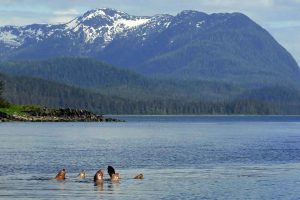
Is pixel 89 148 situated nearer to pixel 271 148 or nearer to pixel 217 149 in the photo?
pixel 217 149

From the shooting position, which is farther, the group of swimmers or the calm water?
the group of swimmers

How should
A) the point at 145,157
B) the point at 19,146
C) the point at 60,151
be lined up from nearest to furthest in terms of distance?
the point at 145,157, the point at 60,151, the point at 19,146

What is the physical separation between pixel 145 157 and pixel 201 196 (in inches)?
1898

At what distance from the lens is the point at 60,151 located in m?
132

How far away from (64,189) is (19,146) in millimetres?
67417

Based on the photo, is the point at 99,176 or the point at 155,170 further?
the point at 155,170

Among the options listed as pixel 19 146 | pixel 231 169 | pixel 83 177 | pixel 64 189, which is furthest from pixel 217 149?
pixel 64 189

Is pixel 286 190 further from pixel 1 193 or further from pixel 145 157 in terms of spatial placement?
pixel 145 157

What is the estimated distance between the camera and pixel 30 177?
286 ft

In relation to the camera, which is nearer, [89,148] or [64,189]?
[64,189]

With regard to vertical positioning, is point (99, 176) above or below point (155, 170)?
above

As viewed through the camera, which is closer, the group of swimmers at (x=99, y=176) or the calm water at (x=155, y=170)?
the calm water at (x=155, y=170)

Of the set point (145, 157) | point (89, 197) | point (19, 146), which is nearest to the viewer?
point (89, 197)

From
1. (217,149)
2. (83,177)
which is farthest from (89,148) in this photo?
(83,177)
